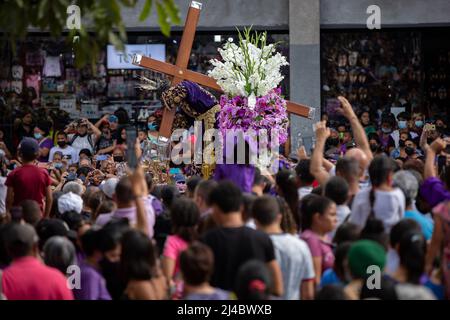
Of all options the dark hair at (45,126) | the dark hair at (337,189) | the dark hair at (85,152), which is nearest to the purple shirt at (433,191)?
the dark hair at (337,189)

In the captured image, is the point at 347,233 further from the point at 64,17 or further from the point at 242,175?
the point at 64,17

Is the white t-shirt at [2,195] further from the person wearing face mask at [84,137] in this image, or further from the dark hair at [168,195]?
the person wearing face mask at [84,137]

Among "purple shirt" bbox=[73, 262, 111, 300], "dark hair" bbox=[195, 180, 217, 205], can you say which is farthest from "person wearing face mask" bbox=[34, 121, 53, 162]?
"purple shirt" bbox=[73, 262, 111, 300]

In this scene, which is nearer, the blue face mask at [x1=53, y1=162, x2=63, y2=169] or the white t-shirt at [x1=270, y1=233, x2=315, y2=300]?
the white t-shirt at [x1=270, y1=233, x2=315, y2=300]

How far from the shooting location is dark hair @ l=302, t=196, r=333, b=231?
829cm

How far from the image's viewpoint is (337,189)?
8.80 m

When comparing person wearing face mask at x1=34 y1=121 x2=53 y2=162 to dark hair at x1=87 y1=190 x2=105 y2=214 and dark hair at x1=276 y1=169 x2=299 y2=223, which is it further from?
dark hair at x1=276 y1=169 x2=299 y2=223

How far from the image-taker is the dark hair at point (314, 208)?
8.29 m

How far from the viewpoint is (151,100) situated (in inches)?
862

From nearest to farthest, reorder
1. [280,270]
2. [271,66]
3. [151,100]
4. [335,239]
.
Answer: [280,270] → [335,239] → [271,66] → [151,100]

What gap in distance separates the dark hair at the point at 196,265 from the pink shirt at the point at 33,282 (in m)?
0.87

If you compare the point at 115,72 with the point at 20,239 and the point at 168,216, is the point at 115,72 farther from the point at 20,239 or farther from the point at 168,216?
the point at 20,239

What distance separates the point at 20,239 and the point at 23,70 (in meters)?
15.2
